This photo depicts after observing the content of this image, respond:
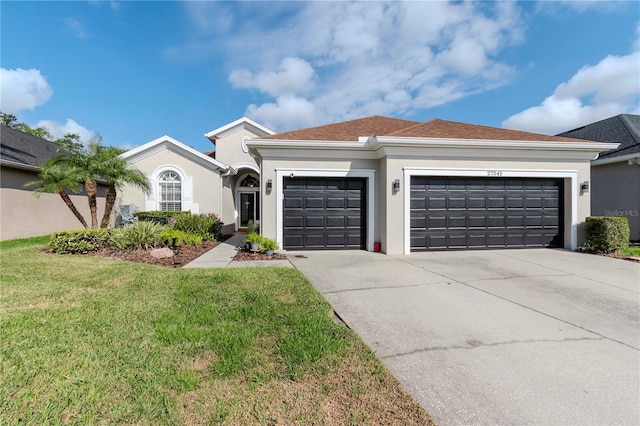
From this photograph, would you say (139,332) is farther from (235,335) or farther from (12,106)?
(12,106)

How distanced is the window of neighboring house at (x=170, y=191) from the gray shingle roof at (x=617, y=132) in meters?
19.1

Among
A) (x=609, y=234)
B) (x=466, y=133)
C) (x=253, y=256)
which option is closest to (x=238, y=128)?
(x=253, y=256)

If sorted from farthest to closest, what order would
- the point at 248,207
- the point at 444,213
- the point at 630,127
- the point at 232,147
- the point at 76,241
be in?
the point at 232,147
the point at 248,207
the point at 630,127
the point at 444,213
the point at 76,241

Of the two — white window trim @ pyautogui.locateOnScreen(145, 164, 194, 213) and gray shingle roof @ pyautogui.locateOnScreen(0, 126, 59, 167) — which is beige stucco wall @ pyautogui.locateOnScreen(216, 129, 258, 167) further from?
gray shingle roof @ pyautogui.locateOnScreen(0, 126, 59, 167)

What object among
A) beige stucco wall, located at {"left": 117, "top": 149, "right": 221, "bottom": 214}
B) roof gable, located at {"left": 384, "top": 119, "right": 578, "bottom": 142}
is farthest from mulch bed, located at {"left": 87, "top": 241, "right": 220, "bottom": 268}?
roof gable, located at {"left": 384, "top": 119, "right": 578, "bottom": 142}

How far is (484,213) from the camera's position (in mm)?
9438

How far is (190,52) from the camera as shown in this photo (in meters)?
11.7

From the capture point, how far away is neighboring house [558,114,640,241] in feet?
35.2

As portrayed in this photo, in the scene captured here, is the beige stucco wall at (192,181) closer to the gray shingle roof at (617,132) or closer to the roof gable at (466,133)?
the roof gable at (466,133)

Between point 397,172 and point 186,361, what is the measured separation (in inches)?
301

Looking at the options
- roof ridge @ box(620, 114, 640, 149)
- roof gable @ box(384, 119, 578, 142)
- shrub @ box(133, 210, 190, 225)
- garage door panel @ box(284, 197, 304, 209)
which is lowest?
shrub @ box(133, 210, 190, 225)

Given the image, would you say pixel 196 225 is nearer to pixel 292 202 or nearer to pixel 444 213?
pixel 292 202

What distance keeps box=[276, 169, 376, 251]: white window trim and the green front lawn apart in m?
4.49

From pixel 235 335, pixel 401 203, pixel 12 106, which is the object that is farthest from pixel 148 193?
pixel 12 106
